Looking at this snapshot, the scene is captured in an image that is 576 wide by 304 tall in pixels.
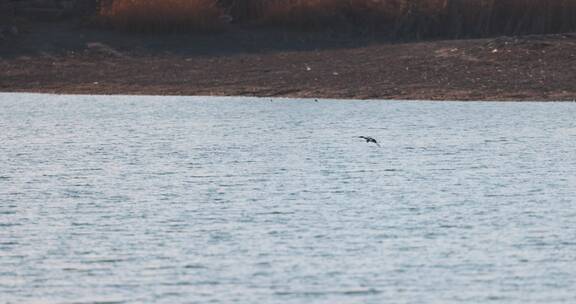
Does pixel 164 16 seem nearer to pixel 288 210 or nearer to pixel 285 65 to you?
pixel 285 65

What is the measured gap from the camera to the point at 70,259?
743 cm

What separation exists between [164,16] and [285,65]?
11.8 feet

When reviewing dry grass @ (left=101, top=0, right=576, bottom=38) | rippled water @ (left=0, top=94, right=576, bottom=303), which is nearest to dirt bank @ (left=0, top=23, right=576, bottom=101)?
dry grass @ (left=101, top=0, right=576, bottom=38)

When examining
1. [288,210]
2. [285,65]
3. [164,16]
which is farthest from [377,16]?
[288,210]

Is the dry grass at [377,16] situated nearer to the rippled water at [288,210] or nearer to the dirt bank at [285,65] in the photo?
the dirt bank at [285,65]

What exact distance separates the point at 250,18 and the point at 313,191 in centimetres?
1482

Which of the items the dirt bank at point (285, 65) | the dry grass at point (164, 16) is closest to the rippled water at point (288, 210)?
the dirt bank at point (285, 65)

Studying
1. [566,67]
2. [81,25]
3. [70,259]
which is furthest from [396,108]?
[70,259]

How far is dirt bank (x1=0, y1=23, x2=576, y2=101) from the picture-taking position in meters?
18.8

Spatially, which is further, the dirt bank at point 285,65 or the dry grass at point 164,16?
the dry grass at point 164,16

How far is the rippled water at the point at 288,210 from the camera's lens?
682cm

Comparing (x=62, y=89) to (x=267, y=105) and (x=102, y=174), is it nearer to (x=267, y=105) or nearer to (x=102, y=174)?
(x=267, y=105)

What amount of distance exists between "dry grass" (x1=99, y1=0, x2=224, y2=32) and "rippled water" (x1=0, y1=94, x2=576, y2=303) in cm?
807

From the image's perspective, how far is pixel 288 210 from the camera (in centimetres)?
892
